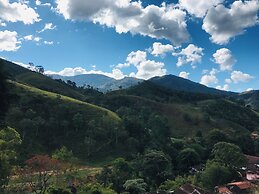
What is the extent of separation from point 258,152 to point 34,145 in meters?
66.5

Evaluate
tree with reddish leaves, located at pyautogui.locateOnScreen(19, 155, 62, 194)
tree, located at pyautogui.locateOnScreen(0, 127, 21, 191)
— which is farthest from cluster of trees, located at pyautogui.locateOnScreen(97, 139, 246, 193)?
tree, located at pyautogui.locateOnScreen(0, 127, 21, 191)

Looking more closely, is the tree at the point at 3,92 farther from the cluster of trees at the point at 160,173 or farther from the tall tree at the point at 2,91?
the cluster of trees at the point at 160,173

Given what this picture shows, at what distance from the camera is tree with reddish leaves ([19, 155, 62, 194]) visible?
46.0 m

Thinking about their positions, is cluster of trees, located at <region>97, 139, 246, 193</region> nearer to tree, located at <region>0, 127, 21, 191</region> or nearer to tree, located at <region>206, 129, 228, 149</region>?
tree, located at <region>206, 129, 228, 149</region>

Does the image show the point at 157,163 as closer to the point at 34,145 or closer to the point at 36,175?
the point at 36,175

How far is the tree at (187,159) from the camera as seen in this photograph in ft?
282

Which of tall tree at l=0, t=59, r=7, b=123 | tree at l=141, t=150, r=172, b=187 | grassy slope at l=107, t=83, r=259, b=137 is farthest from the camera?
grassy slope at l=107, t=83, r=259, b=137

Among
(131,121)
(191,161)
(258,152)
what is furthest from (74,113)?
(258,152)

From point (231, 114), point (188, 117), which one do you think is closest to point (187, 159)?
point (188, 117)

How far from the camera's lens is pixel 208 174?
219 feet

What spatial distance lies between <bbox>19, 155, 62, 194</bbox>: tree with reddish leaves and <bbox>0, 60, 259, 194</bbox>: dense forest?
0.38ft

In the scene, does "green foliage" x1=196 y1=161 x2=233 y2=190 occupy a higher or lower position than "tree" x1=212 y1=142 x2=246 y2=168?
lower

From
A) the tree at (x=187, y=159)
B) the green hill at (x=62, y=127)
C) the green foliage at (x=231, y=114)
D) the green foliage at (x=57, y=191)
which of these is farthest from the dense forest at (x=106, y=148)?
the green foliage at (x=231, y=114)

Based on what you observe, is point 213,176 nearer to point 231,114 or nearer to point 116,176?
point 116,176
